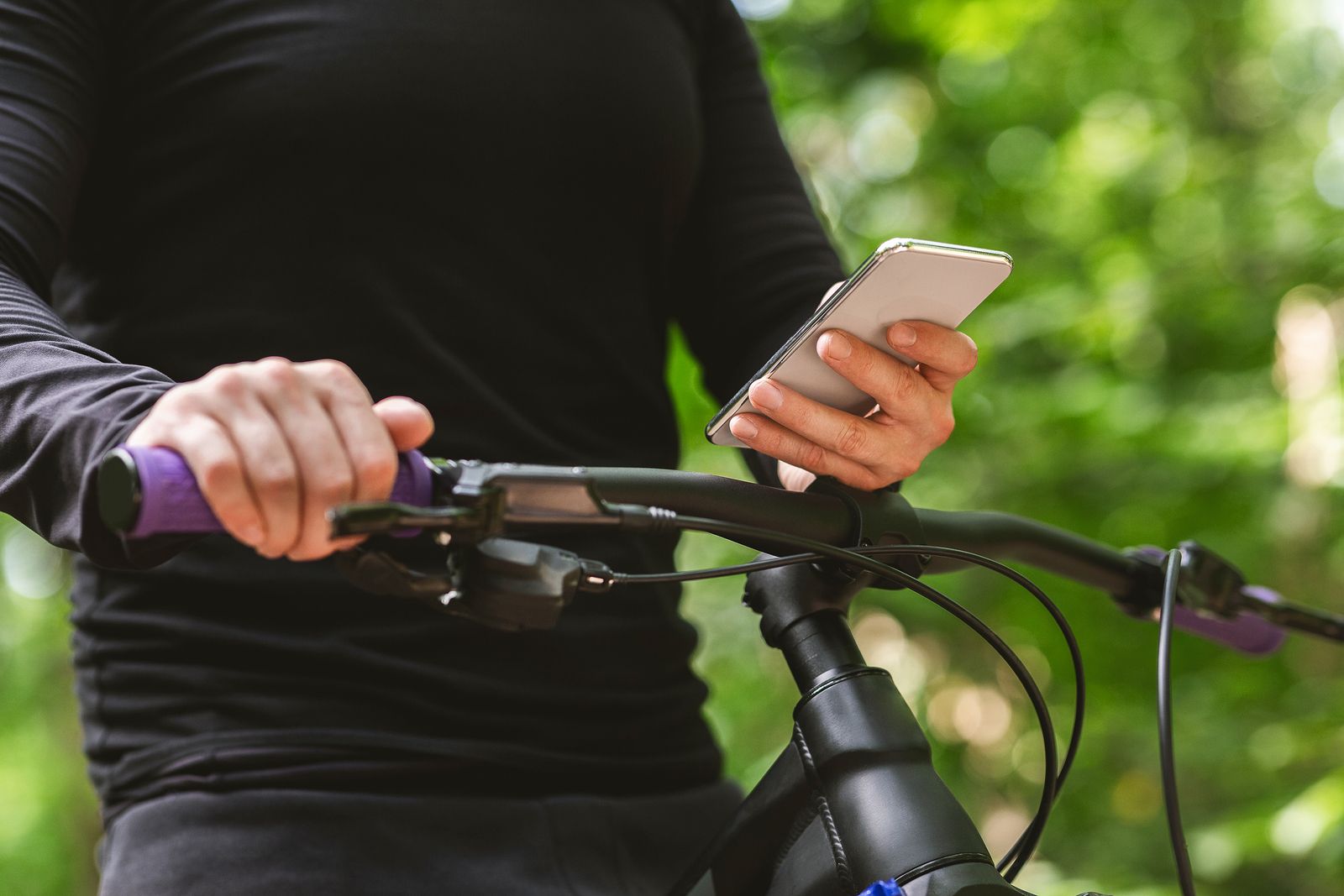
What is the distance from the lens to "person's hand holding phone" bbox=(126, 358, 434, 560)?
0.51 m

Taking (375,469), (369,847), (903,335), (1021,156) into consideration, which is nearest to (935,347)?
(903,335)

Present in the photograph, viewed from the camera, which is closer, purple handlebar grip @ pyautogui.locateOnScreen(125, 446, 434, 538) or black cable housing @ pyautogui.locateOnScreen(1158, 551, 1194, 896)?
purple handlebar grip @ pyautogui.locateOnScreen(125, 446, 434, 538)

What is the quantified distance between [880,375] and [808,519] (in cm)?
12

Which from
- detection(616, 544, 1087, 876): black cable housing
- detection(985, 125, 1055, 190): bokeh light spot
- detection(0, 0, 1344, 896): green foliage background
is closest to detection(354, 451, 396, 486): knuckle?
detection(616, 544, 1087, 876): black cable housing

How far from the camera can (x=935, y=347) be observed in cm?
79

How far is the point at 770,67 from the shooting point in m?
3.43

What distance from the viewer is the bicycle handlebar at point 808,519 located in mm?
514

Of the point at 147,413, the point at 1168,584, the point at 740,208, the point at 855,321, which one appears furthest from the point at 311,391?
the point at 740,208

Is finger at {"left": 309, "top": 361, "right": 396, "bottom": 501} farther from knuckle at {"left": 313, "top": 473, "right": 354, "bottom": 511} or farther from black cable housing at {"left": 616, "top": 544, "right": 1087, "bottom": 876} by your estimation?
black cable housing at {"left": 616, "top": 544, "right": 1087, "bottom": 876}

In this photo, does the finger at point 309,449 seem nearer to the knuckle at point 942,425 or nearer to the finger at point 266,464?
the finger at point 266,464

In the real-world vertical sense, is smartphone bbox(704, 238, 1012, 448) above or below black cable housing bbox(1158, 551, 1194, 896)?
above

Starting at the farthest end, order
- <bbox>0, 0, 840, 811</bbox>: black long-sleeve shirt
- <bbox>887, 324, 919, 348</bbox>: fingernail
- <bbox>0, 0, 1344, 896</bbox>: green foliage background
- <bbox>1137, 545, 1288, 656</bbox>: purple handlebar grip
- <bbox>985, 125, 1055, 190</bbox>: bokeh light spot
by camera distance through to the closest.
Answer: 1. <bbox>985, 125, 1055, 190</bbox>: bokeh light spot
2. <bbox>0, 0, 1344, 896</bbox>: green foliage background
3. <bbox>1137, 545, 1288, 656</bbox>: purple handlebar grip
4. <bbox>0, 0, 840, 811</bbox>: black long-sleeve shirt
5. <bbox>887, 324, 919, 348</bbox>: fingernail

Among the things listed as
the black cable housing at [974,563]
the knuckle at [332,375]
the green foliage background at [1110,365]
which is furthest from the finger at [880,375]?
the green foliage background at [1110,365]

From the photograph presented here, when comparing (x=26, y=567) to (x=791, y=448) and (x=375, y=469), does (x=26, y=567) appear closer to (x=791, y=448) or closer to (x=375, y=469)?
(x=791, y=448)
